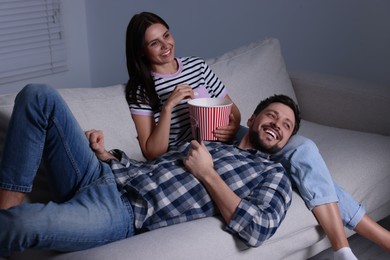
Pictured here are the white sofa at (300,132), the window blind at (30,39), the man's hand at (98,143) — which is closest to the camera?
the white sofa at (300,132)

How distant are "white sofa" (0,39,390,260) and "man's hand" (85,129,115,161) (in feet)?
0.26

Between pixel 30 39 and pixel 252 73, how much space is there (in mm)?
1659

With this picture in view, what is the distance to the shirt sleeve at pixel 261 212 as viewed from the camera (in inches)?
68.9

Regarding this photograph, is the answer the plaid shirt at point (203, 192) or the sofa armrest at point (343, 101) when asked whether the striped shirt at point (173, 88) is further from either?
the sofa armrest at point (343, 101)

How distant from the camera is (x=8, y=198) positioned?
172cm

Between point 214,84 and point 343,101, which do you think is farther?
point 343,101

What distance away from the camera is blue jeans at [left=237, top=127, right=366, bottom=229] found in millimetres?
1976

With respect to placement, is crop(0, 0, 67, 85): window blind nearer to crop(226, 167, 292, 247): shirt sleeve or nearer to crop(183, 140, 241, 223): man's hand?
crop(183, 140, 241, 223): man's hand

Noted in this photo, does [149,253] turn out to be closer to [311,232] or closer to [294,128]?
[311,232]

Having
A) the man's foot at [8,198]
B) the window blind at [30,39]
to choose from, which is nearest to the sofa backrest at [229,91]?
the man's foot at [8,198]

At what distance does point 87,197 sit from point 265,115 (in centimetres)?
65

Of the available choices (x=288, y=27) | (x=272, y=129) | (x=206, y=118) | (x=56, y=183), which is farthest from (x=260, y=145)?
(x=288, y=27)

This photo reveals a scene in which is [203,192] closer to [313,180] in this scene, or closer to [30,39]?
[313,180]

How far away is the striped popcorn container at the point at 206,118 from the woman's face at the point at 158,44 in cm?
22
